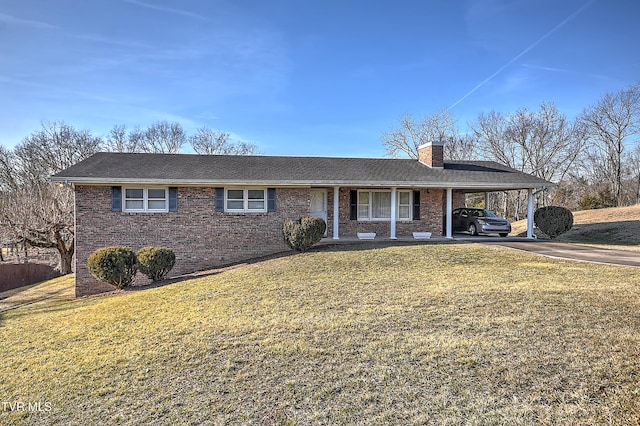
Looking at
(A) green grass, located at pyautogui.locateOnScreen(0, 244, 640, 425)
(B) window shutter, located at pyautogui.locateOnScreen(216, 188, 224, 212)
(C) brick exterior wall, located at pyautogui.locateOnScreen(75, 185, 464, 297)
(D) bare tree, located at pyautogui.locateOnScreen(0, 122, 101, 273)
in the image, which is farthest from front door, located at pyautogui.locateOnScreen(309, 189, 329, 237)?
(D) bare tree, located at pyautogui.locateOnScreen(0, 122, 101, 273)

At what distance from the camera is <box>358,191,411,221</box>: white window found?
18016mm

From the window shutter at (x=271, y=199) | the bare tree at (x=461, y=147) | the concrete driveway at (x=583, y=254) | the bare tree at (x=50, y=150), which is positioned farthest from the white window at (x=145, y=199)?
the bare tree at (x=461, y=147)

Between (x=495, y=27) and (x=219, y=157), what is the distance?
43.3 ft

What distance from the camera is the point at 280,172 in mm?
16266

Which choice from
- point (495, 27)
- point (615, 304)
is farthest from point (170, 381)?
point (495, 27)

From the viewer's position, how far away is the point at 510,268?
10.4m

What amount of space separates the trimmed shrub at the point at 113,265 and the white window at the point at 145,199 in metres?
2.74

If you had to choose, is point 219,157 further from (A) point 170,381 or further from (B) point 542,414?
(B) point 542,414

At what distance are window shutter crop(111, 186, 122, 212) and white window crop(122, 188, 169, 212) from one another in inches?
6.4

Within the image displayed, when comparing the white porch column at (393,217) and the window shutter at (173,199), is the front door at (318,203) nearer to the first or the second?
the white porch column at (393,217)

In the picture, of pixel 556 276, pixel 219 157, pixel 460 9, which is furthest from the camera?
pixel 219 157

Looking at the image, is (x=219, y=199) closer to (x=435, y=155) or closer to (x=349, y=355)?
(x=435, y=155)

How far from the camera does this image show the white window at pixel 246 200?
15414 millimetres

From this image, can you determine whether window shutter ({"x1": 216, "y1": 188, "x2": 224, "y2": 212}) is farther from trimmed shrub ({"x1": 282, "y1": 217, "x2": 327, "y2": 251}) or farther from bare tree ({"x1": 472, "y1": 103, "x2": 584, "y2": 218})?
bare tree ({"x1": 472, "y1": 103, "x2": 584, "y2": 218})
